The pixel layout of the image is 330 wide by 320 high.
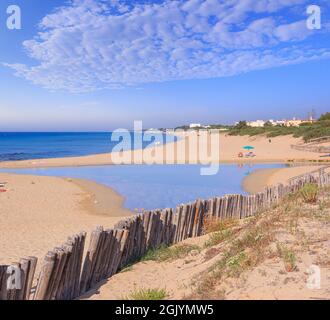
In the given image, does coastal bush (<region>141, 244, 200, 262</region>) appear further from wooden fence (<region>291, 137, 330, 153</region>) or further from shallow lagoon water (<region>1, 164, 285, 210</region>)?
wooden fence (<region>291, 137, 330, 153</region>)

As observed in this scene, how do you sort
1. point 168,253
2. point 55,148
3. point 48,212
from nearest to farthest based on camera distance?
point 168,253, point 48,212, point 55,148

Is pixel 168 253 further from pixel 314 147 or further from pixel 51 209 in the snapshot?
pixel 314 147

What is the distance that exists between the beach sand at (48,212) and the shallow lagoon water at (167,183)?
1.18 metres

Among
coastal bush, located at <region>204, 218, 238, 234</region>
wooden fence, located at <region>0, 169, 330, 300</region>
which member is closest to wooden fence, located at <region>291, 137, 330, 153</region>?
wooden fence, located at <region>0, 169, 330, 300</region>

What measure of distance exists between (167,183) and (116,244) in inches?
590

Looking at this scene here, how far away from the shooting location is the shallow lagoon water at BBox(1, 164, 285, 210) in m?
17.2

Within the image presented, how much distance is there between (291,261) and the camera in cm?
496

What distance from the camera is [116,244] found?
6879mm

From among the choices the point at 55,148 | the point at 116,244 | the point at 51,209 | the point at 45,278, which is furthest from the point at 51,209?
the point at 55,148

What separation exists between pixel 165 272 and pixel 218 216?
11.0ft

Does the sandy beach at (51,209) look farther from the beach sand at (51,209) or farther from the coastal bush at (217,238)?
the coastal bush at (217,238)

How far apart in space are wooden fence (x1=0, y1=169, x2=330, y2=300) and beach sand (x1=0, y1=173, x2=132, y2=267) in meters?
2.32

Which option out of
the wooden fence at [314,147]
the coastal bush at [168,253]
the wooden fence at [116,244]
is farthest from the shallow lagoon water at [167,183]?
the wooden fence at [314,147]
